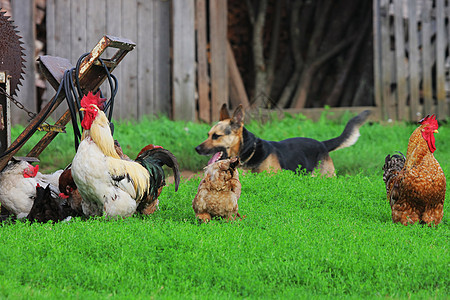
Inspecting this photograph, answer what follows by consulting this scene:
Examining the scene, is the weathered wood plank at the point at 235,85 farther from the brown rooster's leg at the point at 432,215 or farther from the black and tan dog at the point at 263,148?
the brown rooster's leg at the point at 432,215

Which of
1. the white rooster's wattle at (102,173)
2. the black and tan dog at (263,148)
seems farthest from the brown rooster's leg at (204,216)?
the black and tan dog at (263,148)

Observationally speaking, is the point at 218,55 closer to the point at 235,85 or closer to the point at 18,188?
the point at 235,85

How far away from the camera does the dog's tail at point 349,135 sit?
25.9 feet

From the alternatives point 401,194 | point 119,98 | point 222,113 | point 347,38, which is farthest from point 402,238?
point 347,38

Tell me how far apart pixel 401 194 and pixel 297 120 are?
7279mm

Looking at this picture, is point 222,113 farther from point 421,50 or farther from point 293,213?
point 421,50

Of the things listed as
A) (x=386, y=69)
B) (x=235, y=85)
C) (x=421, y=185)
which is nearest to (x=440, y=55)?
(x=386, y=69)

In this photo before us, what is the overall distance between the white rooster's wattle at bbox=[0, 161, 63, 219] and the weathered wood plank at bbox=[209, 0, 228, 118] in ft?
22.2

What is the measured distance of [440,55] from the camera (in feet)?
40.2

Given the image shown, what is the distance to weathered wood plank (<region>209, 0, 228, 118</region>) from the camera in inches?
469

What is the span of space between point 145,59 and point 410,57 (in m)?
5.80

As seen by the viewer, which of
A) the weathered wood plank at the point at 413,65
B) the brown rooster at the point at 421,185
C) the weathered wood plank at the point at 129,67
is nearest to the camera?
the brown rooster at the point at 421,185

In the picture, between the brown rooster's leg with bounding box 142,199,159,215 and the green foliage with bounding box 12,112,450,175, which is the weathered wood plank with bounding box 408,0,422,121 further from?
the brown rooster's leg with bounding box 142,199,159,215

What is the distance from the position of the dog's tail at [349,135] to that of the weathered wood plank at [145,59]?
15.1ft
